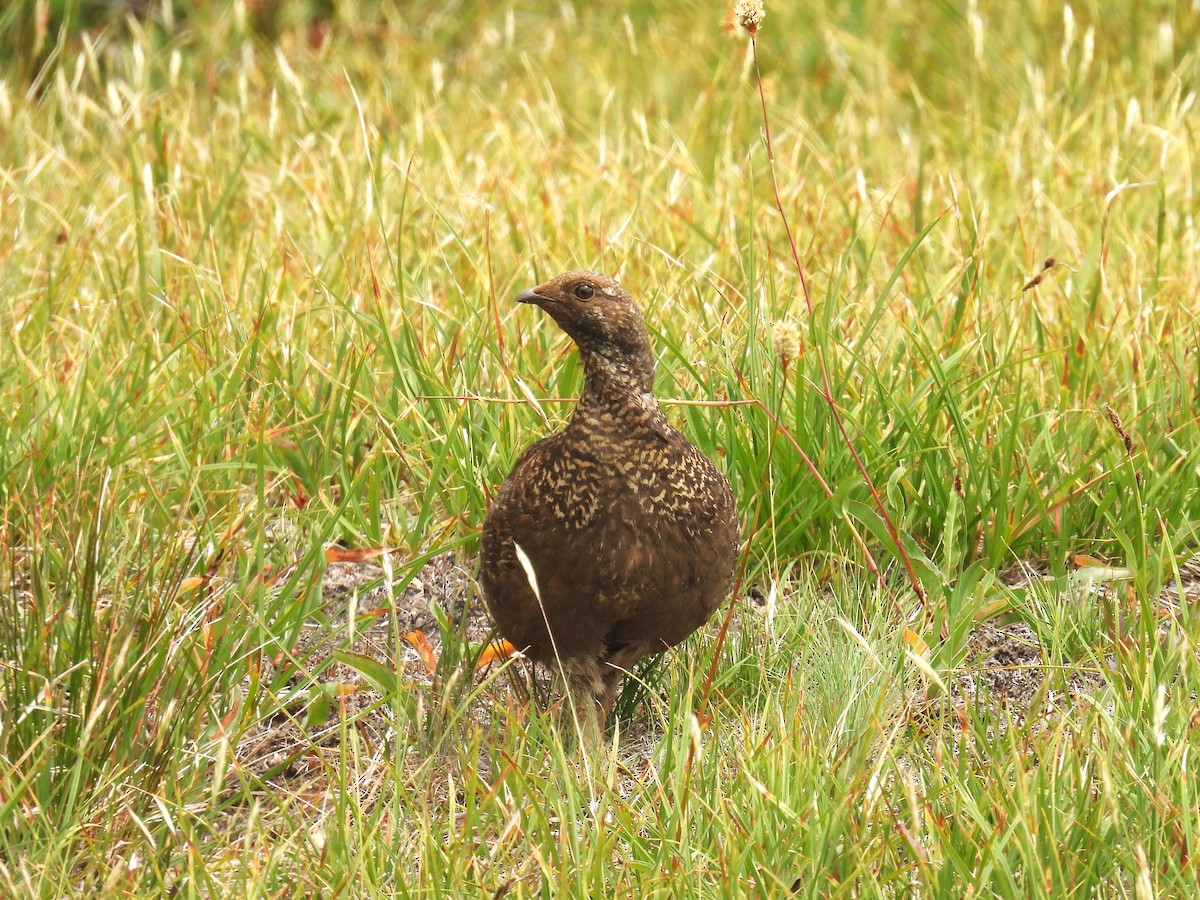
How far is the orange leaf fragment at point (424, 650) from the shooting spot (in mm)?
3547

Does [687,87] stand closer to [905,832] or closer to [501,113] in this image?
[501,113]

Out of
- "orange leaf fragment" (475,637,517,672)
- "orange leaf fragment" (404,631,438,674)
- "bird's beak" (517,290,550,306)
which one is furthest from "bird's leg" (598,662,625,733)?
"bird's beak" (517,290,550,306)

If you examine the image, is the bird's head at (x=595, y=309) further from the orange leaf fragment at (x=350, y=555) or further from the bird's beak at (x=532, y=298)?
the orange leaf fragment at (x=350, y=555)

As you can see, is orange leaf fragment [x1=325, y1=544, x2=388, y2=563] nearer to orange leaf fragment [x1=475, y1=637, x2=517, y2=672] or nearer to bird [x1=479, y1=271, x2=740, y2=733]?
orange leaf fragment [x1=475, y1=637, x2=517, y2=672]

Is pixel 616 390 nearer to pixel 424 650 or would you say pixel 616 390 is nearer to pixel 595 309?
pixel 595 309

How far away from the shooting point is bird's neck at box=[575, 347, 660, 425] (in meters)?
3.18

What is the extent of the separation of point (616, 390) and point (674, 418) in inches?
33.6

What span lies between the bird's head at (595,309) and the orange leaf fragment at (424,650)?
80 cm

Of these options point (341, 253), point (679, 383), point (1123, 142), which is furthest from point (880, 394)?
point (1123, 142)

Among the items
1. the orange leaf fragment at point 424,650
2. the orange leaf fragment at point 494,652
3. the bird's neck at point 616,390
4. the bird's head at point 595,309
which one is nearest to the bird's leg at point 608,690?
the orange leaf fragment at point 494,652

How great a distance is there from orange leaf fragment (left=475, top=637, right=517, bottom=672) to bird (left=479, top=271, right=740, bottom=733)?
24 centimetres

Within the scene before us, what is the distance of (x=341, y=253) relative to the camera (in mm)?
4902

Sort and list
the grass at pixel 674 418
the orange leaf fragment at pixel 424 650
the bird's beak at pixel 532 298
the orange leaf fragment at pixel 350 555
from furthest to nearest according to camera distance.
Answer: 1. the orange leaf fragment at pixel 350 555
2. the orange leaf fragment at pixel 424 650
3. the bird's beak at pixel 532 298
4. the grass at pixel 674 418

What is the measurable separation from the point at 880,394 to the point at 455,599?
112 centimetres
